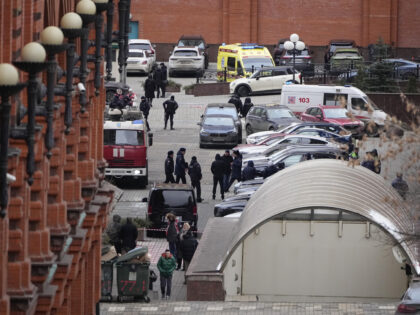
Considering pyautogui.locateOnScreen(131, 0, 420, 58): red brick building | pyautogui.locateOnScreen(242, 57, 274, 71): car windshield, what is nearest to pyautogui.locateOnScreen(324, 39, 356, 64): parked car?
pyautogui.locateOnScreen(131, 0, 420, 58): red brick building

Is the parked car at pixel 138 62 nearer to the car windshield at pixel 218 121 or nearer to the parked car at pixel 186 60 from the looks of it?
the parked car at pixel 186 60

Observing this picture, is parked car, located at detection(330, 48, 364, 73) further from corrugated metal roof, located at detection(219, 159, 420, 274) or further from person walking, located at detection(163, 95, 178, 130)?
corrugated metal roof, located at detection(219, 159, 420, 274)

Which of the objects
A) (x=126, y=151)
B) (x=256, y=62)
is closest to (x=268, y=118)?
(x=126, y=151)

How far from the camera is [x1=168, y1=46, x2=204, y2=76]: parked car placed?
211ft

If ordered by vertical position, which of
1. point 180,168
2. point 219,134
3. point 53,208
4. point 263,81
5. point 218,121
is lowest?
point 180,168

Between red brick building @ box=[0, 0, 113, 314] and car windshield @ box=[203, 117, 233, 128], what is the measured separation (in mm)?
21712

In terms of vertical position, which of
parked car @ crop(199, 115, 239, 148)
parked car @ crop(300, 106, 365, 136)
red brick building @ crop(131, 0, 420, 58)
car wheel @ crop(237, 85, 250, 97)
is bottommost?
parked car @ crop(199, 115, 239, 148)

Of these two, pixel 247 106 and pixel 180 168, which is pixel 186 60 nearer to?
pixel 247 106

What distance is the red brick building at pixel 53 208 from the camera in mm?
15727

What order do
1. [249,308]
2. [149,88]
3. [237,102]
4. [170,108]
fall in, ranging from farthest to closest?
[149,88], [237,102], [170,108], [249,308]

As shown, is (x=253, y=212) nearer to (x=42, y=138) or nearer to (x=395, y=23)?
(x=42, y=138)

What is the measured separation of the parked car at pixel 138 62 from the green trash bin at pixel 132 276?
36512mm

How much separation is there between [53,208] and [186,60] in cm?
4564

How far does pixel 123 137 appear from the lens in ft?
132
